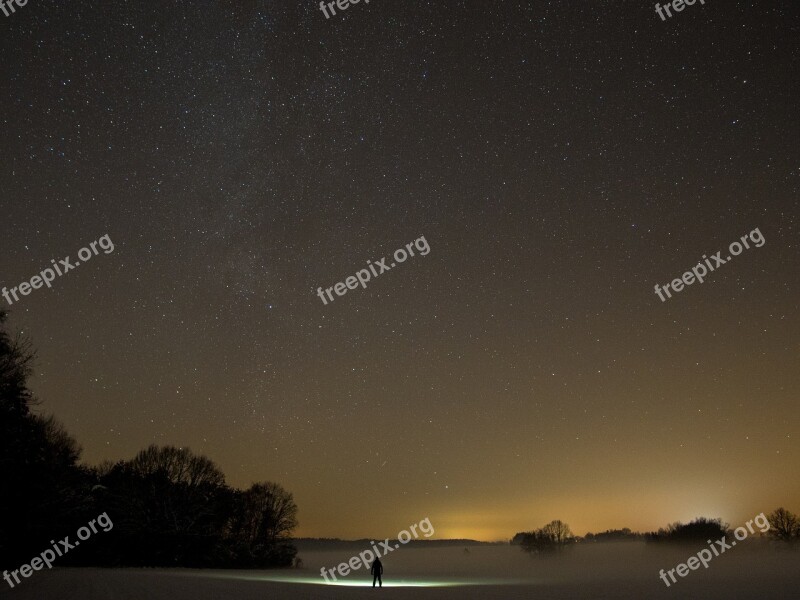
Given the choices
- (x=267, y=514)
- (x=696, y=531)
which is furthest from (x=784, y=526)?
(x=267, y=514)

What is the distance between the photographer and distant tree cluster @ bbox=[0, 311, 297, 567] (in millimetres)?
25438

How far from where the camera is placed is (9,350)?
2462cm

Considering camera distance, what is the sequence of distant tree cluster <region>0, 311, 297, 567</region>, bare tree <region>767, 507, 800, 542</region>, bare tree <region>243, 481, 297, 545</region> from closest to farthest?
distant tree cluster <region>0, 311, 297, 567</region> < bare tree <region>243, 481, 297, 545</region> < bare tree <region>767, 507, 800, 542</region>

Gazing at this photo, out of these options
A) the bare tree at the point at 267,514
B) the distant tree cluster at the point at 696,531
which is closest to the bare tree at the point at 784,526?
the distant tree cluster at the point at 696,531

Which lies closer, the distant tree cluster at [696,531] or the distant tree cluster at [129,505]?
the distant tree cluster at [129,505]

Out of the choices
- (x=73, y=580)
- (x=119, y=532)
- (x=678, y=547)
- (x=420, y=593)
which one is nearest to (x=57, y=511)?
(x=73, y=580)

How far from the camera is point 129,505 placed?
51.3 meters

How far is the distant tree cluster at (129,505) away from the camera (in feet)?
83.5

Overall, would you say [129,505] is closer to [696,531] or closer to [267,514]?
[267,514]

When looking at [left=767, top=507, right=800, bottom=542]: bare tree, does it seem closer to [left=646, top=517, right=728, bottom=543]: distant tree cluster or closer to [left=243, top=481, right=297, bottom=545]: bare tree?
[left=646, top=517, right=728, bottom=543]: distant tree cluster

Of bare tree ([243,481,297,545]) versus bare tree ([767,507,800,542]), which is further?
bare tree ([767,507,800,542])

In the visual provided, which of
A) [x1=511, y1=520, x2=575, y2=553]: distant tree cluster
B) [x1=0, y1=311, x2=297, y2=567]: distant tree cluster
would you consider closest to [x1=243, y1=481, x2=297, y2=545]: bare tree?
[x1=0, y1=311, x2=297, y2=567]: distant tree cluster

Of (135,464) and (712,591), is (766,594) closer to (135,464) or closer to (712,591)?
(712,591)

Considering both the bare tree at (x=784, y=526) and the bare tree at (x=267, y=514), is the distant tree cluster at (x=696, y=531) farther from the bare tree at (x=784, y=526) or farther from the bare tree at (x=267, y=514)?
the bare tree at (x=267, y=514)
